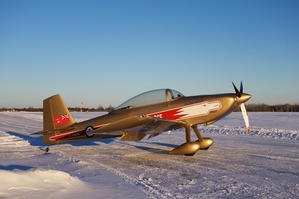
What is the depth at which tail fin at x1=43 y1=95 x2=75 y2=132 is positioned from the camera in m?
10.3

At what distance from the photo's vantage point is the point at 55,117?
10391 millimetres

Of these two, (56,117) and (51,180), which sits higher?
(56,117)

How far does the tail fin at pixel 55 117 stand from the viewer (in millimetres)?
10328

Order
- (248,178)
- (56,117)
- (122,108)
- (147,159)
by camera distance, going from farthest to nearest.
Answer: (56,117)
(122,108)
(147,159)
(248,178)

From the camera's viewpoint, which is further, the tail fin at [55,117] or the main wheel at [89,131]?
the tail fin at [55,117]

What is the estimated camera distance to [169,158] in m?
8.51

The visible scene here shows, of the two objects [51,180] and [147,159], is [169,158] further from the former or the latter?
[51,180]

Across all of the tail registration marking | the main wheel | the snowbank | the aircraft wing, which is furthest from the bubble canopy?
the snowbank

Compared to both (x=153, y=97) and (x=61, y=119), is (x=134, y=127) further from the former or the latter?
(x=61, y=119)

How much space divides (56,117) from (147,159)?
4012 mm

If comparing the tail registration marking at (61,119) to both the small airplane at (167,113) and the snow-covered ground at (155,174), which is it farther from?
the snow-covered ground at (155,174)

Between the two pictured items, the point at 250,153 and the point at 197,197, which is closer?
the point at 197,197

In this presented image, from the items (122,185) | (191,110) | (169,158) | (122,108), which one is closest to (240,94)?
(191,110)

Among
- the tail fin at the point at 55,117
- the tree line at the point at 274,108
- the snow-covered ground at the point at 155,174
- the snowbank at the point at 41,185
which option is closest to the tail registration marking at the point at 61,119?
the tail fin at the point at 55,117
